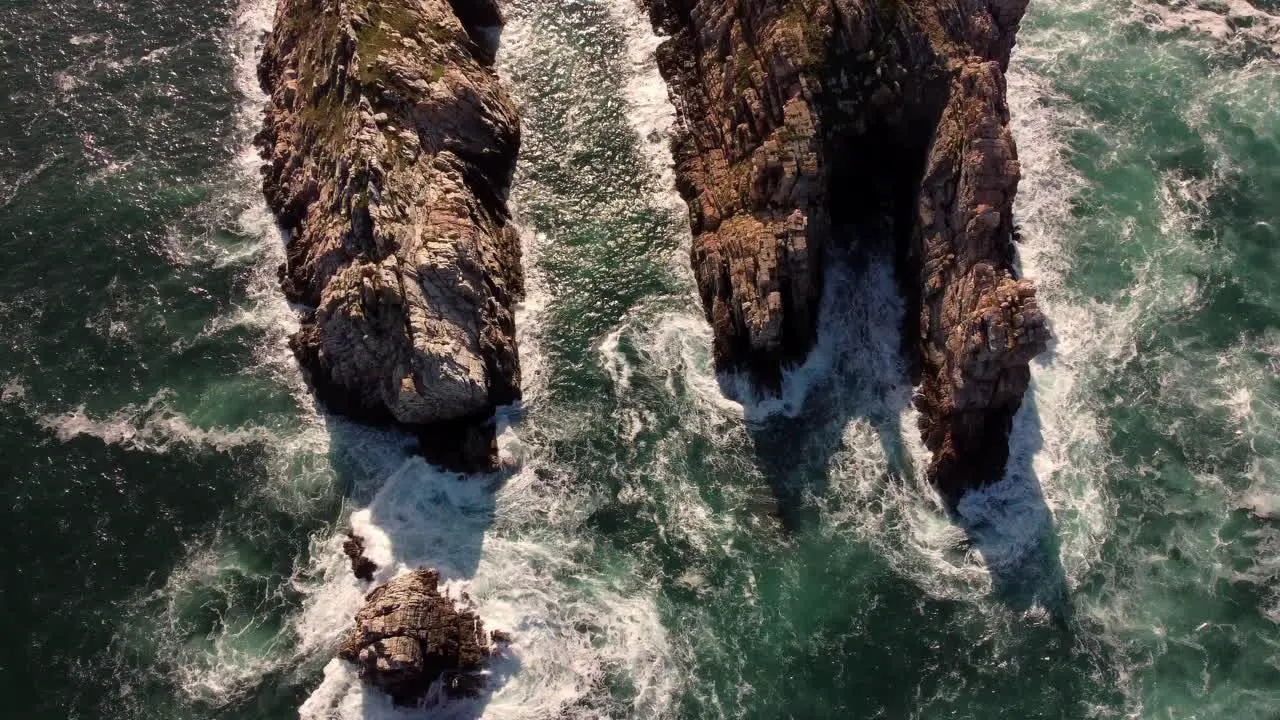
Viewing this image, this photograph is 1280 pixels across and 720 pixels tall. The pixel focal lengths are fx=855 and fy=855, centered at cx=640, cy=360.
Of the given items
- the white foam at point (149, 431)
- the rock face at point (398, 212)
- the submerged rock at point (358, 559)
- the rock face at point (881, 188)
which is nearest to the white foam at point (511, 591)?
the submerged rock at point (358, 559)

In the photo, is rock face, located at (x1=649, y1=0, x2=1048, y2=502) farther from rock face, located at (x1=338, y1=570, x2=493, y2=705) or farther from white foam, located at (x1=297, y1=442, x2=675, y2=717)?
rock face, located at (x1=338, y1=570, x2=493, y2=705)

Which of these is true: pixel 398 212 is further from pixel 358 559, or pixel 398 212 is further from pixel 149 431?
pixel 358 559

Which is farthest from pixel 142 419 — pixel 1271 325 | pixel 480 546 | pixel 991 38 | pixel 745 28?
pixel 1271 325

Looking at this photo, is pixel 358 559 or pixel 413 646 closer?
pixel 413 646

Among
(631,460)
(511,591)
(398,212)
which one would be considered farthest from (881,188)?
(511,591)

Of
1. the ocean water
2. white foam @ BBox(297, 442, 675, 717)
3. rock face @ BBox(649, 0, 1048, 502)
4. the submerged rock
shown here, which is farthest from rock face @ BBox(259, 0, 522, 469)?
rock face @ BBox(649, 0, 1048, 502)
